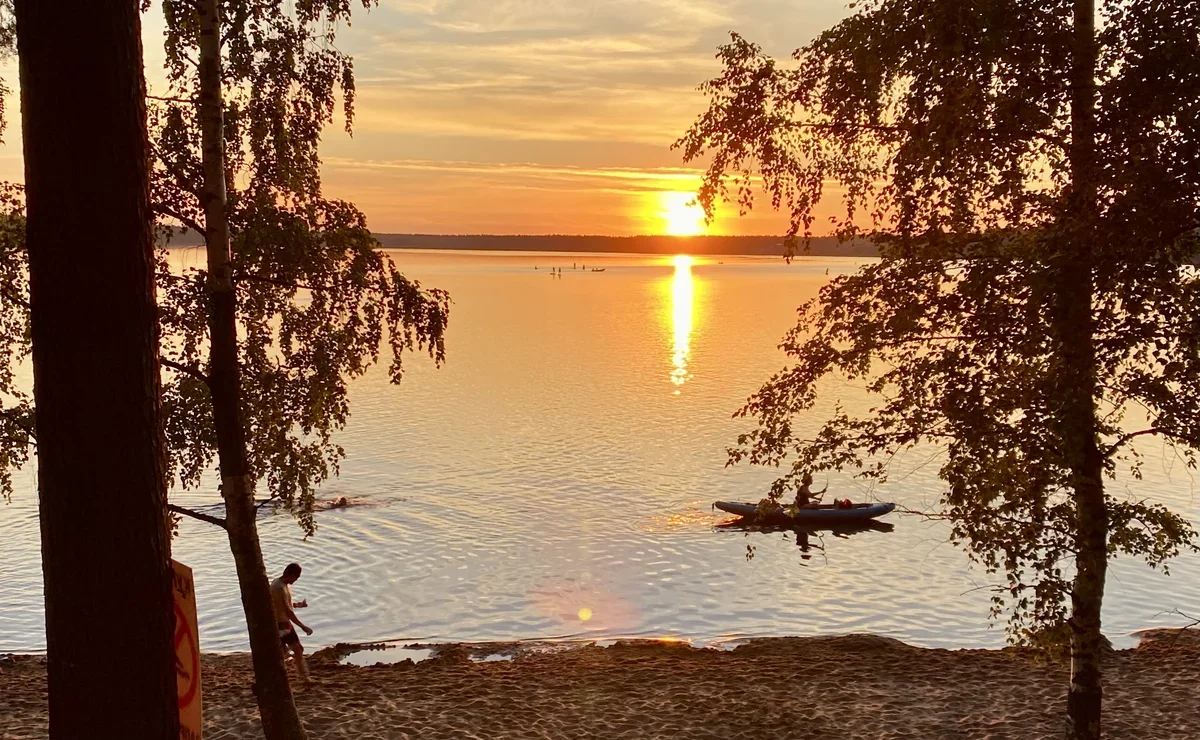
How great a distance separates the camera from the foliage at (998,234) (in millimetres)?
9266

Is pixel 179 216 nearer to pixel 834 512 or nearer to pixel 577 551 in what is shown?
pixel 577 551

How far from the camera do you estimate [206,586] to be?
30234mm

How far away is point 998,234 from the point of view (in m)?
10.4

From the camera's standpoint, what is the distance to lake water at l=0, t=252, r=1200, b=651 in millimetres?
27188

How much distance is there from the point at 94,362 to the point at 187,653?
102 inches

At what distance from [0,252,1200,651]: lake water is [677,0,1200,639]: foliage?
12.3m

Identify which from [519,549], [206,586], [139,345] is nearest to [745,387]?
[519,549]

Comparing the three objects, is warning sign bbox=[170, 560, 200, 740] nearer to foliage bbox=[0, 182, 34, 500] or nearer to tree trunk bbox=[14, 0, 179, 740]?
tree trunk bbox=[14, 0, 179, 740]

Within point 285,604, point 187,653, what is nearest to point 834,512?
point 285,604

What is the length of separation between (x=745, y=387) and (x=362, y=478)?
38099mm

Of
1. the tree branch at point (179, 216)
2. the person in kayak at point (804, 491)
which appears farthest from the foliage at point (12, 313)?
the person in kayak at point (804, 491)

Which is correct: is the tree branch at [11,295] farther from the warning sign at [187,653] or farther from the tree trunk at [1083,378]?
the tree trunk at [1083,378]

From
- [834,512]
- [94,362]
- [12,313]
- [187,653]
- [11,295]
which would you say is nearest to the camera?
[94,362]

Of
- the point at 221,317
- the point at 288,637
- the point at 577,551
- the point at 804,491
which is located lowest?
the point at 577,551
